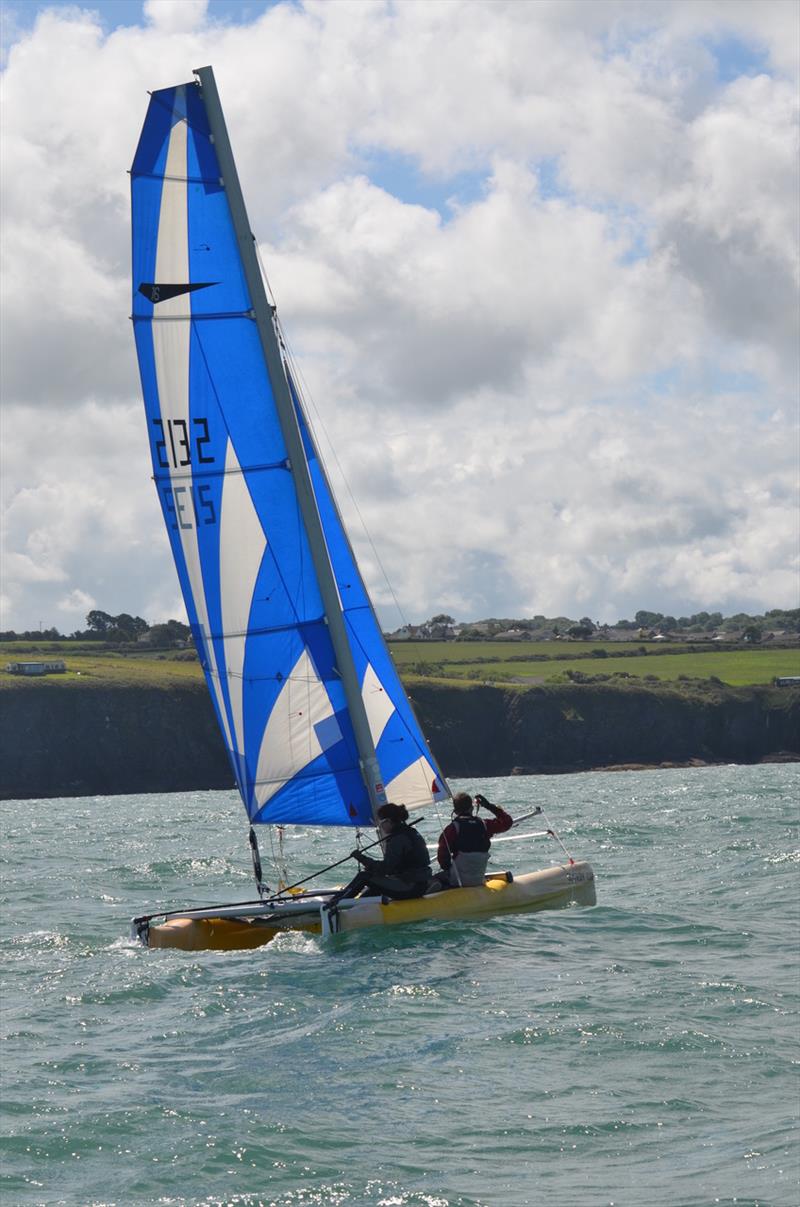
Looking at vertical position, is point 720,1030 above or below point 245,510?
below

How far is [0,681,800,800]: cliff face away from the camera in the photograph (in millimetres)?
Result: 97875

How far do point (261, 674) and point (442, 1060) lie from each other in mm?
7979

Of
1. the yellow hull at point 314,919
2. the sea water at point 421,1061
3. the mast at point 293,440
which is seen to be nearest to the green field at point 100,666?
the sea water at point 421,1061

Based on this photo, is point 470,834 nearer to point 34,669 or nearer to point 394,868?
point 394,868

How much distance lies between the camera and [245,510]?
63.7 feet

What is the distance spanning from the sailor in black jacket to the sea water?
0.64 m

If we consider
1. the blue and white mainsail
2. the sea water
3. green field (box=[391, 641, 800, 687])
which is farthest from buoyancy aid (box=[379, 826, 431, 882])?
green field (box=[391, 641, 800, 687])

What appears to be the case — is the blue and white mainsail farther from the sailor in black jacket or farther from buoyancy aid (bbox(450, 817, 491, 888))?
buoyancy aid (bbox(450, 817, 491, 888))

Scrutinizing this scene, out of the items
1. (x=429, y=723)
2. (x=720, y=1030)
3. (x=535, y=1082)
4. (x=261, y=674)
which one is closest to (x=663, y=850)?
(x=261, y=674)

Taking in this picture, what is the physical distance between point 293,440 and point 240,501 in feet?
3.34

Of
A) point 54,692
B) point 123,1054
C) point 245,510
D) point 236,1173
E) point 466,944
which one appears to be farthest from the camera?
point 54,692

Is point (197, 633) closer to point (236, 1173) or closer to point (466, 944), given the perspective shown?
point (466, 944)

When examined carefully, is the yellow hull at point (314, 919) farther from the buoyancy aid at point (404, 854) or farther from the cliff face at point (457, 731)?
the cliff face at point (457, 731)

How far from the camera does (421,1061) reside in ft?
40.5
